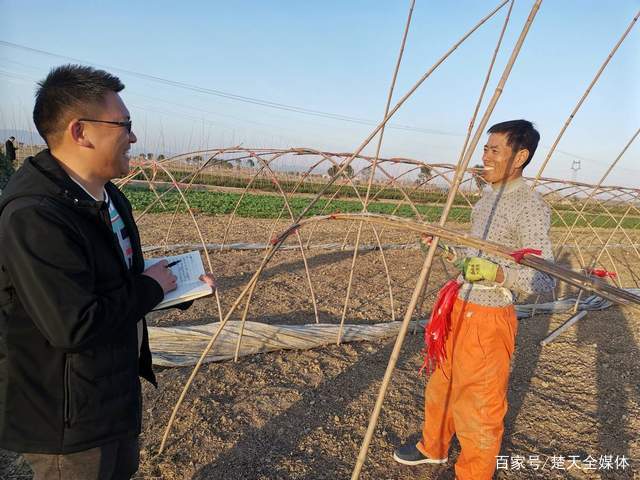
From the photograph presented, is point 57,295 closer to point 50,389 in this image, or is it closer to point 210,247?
point 50,389

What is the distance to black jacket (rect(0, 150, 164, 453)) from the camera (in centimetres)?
116

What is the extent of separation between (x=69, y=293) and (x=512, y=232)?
73.3 inches

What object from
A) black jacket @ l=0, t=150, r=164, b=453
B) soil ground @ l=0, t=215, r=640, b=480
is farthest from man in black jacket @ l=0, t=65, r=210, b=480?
soil ground @ l=0, t=215, r=640, b=480

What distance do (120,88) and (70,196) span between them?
0.42 metres

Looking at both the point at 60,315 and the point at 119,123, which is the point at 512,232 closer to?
the point at 119,123

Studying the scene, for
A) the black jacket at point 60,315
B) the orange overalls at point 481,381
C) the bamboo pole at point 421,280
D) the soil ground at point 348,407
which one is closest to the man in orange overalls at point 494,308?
the orange overalls at point 481,381

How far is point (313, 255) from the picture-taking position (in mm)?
8383

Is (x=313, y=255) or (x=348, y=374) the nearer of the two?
(x=348, y=374)

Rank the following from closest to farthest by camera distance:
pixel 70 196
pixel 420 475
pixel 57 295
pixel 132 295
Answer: pixel 57 295 < pixel 70 196 < pixel 132 295 < pixel 420 475

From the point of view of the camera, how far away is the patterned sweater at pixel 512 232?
1.90m

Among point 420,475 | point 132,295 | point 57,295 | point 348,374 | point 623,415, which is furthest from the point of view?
point 348,374

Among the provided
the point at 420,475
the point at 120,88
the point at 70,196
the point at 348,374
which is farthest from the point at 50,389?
the point at 348,374

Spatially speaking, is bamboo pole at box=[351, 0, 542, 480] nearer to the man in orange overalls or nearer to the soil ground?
the man in orange overalls

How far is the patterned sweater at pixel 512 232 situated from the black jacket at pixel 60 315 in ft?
4.93
